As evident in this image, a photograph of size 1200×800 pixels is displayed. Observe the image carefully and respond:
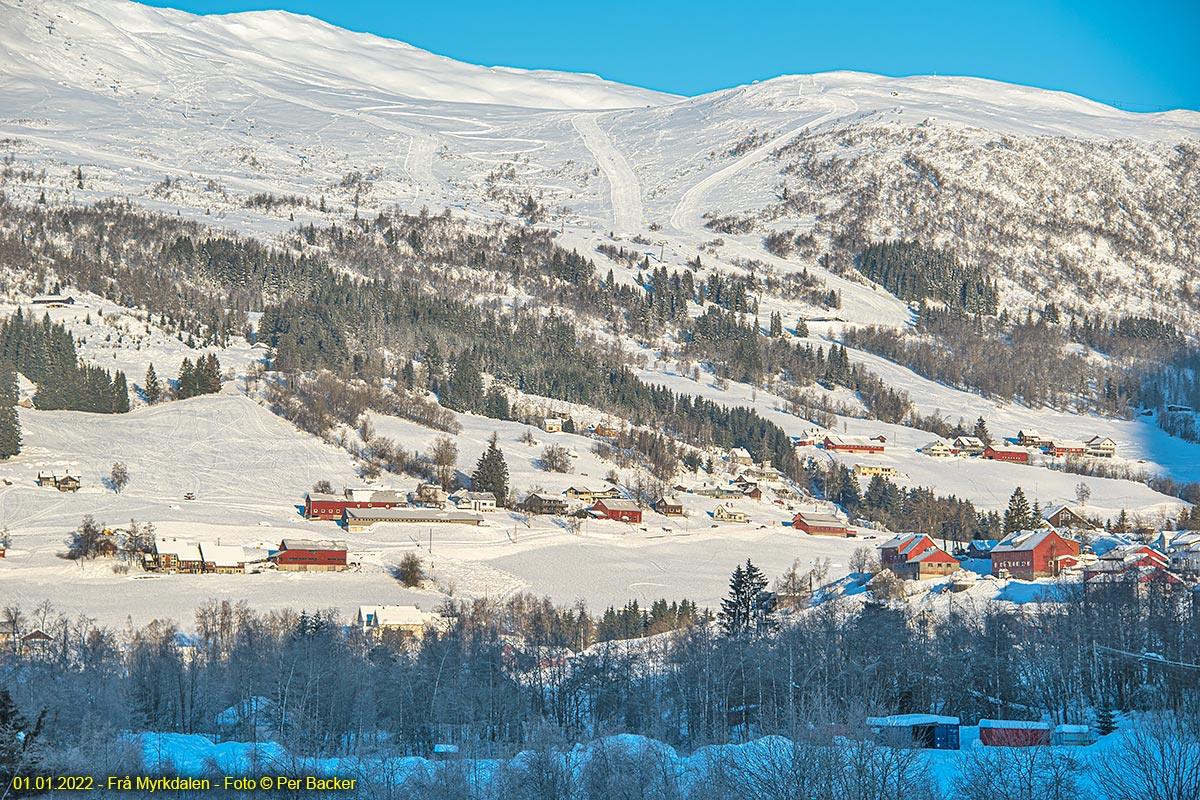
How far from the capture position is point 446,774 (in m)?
34.0

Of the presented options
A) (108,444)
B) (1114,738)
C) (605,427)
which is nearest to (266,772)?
(1114,738)

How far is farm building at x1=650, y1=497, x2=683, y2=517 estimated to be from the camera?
119000 mm

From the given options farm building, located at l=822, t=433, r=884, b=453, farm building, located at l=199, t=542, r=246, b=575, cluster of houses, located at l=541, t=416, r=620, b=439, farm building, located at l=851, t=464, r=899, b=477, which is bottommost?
farm building, located at l=199, t=542, r=246, b=575

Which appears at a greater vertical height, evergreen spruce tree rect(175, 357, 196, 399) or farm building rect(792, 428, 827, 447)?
evergreen spruce tree rect(175, 357, 196, 399)

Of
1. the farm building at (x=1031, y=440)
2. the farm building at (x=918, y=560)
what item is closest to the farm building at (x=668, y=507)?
the farm building at (x=918, y=560)

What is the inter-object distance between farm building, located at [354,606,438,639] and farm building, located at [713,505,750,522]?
4471cm

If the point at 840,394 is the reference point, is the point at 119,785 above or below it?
below

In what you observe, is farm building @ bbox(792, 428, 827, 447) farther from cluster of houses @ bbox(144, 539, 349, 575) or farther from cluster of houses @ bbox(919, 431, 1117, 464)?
cluster of houses @ bbox(144, 539, 349, 575)

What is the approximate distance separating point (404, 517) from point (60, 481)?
1073 inches

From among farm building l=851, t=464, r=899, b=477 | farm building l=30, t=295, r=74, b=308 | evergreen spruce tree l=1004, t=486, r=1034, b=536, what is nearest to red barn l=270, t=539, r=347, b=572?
evergreen spruce tree l=1004, t=486, r=1034, b=536

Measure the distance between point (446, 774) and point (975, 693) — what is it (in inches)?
1048

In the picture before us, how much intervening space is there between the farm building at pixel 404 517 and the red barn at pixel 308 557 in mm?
9679

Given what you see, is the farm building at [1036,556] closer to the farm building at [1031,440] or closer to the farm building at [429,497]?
the farm building at [429,497]

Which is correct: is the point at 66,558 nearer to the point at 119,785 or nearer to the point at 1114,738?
the point at 119,785
